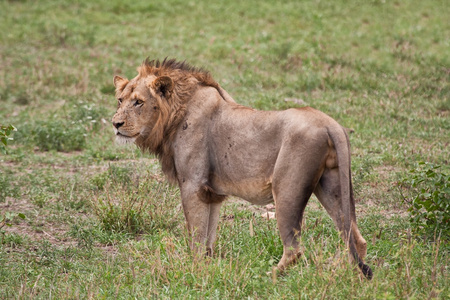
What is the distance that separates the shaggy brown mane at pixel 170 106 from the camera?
554 cm

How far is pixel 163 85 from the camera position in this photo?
219 inches

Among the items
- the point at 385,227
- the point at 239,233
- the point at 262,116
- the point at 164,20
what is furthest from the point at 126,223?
the point at 164,20

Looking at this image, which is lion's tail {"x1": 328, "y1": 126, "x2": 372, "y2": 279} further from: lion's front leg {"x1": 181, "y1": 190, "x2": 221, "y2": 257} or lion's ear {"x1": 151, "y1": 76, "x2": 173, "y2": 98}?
lion's ear {"x1": 151, "y1": 76, "x2": 173, "y2": 98}

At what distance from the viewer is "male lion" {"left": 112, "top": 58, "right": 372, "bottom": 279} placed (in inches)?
183

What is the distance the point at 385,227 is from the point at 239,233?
1.44 meters

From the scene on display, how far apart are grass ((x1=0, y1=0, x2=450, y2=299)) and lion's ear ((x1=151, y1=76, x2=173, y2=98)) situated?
127 centimetres

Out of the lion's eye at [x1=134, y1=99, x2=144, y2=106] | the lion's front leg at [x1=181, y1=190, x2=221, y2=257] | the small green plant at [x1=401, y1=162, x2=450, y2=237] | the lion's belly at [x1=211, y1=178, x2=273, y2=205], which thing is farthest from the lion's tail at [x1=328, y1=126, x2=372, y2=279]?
the lion's eye at [x1=134, y1=99, x2=144, y2=106]

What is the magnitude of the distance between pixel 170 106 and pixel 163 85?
0.19 m

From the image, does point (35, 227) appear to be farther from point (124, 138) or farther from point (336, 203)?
point (336, 203)

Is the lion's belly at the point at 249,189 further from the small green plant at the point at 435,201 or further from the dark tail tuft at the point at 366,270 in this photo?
the small green plant at the point at 435,201

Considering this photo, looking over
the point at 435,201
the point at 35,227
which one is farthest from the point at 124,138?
the point at 435,201

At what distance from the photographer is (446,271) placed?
15.8ft

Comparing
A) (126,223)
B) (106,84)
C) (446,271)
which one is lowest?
(106,84)

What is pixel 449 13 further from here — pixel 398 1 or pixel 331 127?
pixel 331 127
